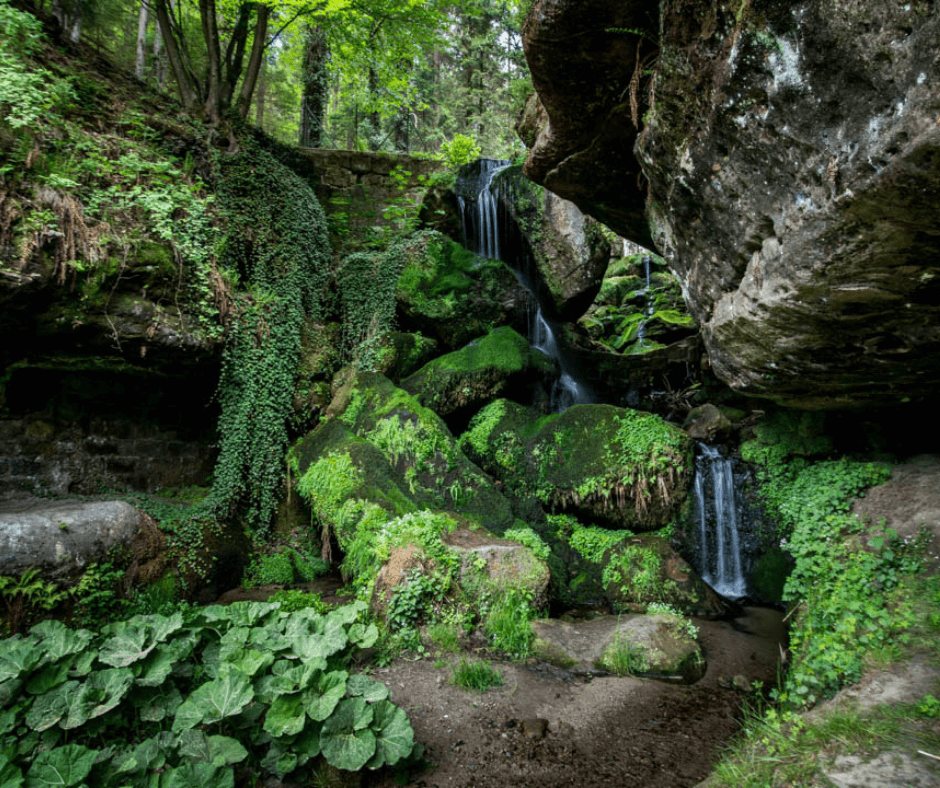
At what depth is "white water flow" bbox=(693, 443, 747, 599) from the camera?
6.93m

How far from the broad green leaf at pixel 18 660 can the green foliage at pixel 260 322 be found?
11.5 feet

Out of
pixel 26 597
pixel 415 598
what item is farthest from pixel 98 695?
pixel 415 598

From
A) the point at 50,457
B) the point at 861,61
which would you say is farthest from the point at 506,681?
the point at 50,457

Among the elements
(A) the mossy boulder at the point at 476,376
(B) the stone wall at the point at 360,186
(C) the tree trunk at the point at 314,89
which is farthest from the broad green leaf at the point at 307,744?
(C) the tree trunk at the point at 314,89

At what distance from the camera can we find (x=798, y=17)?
294cm

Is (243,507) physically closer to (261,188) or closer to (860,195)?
(261,188)

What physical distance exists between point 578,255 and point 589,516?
6.47m

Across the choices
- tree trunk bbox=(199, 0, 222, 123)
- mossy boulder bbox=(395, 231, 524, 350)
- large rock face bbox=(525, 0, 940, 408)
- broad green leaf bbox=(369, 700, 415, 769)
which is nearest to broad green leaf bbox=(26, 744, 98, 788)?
broad green leaf bbox=(369, 700, 415, 769)

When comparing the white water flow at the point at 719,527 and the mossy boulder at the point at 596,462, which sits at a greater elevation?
the mossy boulder at the point at 596,462

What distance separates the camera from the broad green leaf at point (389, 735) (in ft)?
9.32

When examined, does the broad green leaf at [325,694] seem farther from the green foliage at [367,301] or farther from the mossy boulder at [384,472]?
the green foliage at [367,301]

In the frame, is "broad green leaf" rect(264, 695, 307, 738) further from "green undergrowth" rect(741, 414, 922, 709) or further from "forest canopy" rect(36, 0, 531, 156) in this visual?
"forest canopy" rect(36, 0, 531, 156)

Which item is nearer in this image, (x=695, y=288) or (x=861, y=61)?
(x=861, y=61)

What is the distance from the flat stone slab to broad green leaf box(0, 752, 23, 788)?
2.89 metres
